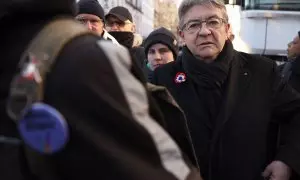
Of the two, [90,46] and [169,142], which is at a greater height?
[90,46]

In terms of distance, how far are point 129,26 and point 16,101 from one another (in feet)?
12.9

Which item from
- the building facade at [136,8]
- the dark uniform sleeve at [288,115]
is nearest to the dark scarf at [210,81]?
the dark uniform sleeve at [288,115]

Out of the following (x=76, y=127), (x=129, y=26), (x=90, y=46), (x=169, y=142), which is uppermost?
(x=90, y=46)

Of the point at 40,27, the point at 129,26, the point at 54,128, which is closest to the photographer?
the point at 54,128

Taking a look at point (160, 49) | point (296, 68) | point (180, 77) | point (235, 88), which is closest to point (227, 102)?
point (235, 88)

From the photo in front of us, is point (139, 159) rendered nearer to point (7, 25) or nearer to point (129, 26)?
point (7, 25)

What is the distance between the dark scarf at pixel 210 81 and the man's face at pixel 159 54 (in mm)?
2253

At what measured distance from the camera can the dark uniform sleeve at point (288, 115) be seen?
7.71 ft

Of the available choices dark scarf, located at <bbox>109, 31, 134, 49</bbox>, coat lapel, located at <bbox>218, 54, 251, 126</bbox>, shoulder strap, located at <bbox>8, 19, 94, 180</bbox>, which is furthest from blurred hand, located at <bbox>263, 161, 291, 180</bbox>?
dark scarf, located at <bbox>109, 31, 134, 49</bbox>

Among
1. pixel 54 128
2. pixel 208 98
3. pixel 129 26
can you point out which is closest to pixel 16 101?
pixel 54 128

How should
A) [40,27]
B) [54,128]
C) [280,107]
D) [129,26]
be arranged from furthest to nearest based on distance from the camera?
[129,26] → [280,107] → [40,27] → [54,128]

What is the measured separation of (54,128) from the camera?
0.87 metres

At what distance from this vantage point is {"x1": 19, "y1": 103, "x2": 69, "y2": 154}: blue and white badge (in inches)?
34.3

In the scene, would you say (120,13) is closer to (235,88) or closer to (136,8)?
(235,88)
